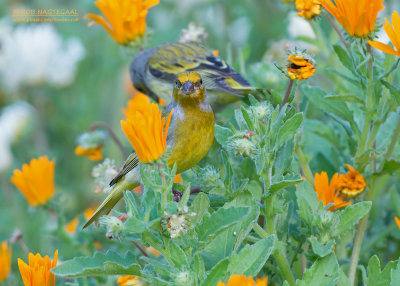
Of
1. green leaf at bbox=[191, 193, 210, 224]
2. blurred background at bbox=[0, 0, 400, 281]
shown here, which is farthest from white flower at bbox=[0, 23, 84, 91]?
green leaf at bbox=[191, 193, 210, 224]

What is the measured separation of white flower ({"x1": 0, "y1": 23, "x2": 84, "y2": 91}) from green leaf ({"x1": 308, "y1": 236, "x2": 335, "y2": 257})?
2882 millimetres

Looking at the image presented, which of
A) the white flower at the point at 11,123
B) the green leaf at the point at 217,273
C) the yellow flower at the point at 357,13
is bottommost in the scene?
the white flower at the point at 11,123

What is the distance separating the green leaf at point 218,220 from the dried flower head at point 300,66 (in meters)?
0.36

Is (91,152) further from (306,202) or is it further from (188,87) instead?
(306,202)

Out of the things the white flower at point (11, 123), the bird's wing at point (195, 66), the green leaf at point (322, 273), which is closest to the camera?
the green leaf at point (322, 273)

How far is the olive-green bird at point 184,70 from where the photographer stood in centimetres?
218

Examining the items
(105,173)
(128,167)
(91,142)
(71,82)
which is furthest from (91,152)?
(71,82)

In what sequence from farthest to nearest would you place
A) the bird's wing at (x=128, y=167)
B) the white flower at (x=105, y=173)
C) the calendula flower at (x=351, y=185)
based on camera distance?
the white flower at (x=105, y=173) < the bird's wing at (x=128, y=167) < the calendula flower at (x=351, y=185)

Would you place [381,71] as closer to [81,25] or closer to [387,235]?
[387,235]

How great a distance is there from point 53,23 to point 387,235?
12.0ft

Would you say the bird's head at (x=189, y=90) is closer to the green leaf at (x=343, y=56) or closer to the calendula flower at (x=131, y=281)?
the green leaf at (x=343, y=56)

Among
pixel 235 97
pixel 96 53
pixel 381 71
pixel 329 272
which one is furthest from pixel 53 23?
pixel 329 272

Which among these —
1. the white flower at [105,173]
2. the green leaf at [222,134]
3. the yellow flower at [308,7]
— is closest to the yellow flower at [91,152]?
the white flower at [105,173]

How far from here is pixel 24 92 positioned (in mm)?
4191
